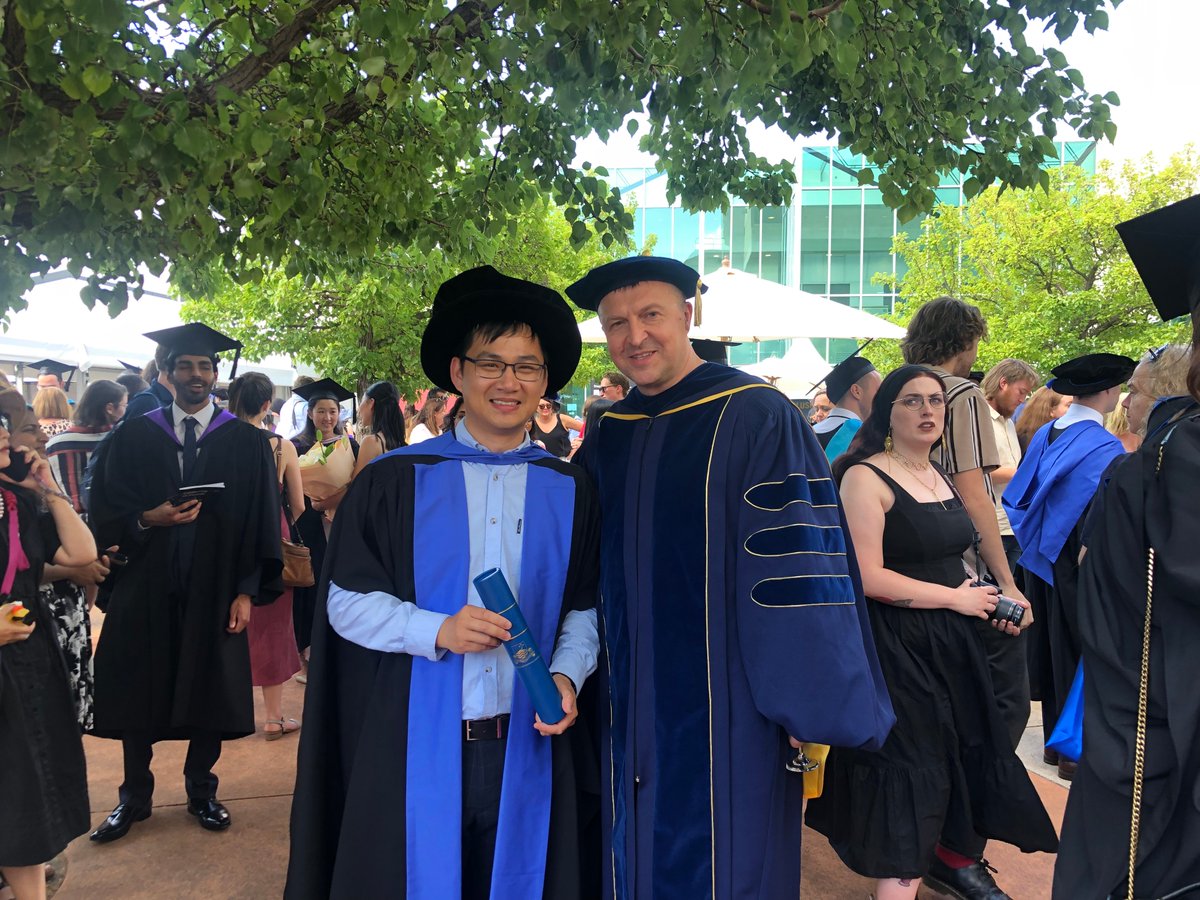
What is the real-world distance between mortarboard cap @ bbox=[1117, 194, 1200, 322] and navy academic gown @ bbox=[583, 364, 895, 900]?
0.84 metres

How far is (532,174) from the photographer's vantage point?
4094 millimetres

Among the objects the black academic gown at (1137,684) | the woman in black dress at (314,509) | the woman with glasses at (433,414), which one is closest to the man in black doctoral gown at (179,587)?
the woman in black dress at (314,509)

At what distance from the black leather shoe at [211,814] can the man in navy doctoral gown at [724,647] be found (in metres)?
2.31

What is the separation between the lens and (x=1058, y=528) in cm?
420

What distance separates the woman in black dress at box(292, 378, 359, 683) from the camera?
5.46 m

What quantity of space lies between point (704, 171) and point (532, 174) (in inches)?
34.1

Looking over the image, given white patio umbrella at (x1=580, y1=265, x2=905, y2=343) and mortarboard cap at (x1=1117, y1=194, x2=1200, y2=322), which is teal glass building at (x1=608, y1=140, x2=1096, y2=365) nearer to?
white patio umbrella at (x1=580, y1=265, x2=905, y2=343)

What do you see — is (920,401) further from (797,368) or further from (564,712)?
(797,368)

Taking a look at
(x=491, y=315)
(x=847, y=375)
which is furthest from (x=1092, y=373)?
(x=491, y=315)

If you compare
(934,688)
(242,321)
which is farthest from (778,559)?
(242,321)

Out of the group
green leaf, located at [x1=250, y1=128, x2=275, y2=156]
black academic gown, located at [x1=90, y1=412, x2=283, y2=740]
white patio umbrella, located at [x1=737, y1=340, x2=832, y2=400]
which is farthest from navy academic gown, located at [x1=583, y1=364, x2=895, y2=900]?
white patio umbrella, located at [x1=737, y1=340, x2=832, y2=400]

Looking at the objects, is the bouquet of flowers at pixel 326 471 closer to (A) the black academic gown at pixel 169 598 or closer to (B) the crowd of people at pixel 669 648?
(A) the black academic gown at pixel 169 598

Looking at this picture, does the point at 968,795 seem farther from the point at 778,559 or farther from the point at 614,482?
the point at 614,482

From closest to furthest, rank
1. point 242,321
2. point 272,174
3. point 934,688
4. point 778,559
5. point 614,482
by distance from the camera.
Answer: point 778,559
point 614,482
point 272,174
point 934,688
point 242,321
